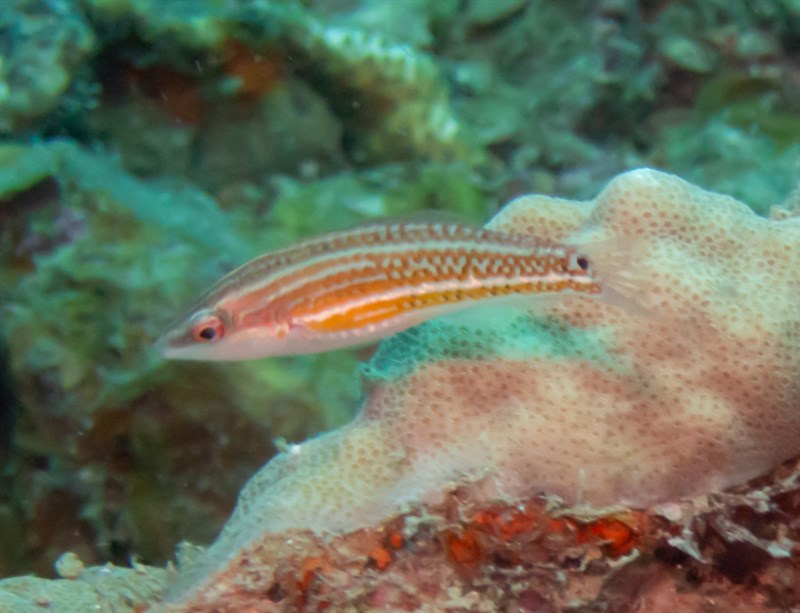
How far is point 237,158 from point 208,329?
181 inches

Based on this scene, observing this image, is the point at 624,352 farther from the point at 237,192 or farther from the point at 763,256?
the point at 237,192

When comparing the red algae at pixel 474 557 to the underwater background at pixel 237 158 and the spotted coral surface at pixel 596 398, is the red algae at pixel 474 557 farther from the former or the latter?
the underwater background at pixel 237 158

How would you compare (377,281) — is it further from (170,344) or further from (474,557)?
(474,557)

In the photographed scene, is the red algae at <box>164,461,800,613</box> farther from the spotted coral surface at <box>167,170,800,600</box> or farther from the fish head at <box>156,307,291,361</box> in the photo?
the fish head at <box>156,307,291,361</box>

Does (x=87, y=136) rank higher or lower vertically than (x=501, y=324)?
higher

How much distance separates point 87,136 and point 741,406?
5.81 meters

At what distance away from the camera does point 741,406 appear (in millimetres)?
2592

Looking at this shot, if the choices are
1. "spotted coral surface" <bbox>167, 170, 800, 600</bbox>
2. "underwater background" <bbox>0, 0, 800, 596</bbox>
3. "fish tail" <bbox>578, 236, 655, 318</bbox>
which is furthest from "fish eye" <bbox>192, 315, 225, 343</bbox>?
"underwater background" <bbox>0, 0, 800, 596</bbox>

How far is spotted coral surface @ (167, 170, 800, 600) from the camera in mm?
2490

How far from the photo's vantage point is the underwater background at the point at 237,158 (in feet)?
16.1

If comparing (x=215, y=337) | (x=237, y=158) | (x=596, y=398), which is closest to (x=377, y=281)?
(x=215, y=337)

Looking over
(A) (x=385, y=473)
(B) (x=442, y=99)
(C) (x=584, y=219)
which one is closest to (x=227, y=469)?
(A) (x=385, y=473)

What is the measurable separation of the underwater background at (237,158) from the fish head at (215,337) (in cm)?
188

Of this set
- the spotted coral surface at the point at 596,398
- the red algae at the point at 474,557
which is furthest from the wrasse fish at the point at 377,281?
the red algae at the point at 474,557
